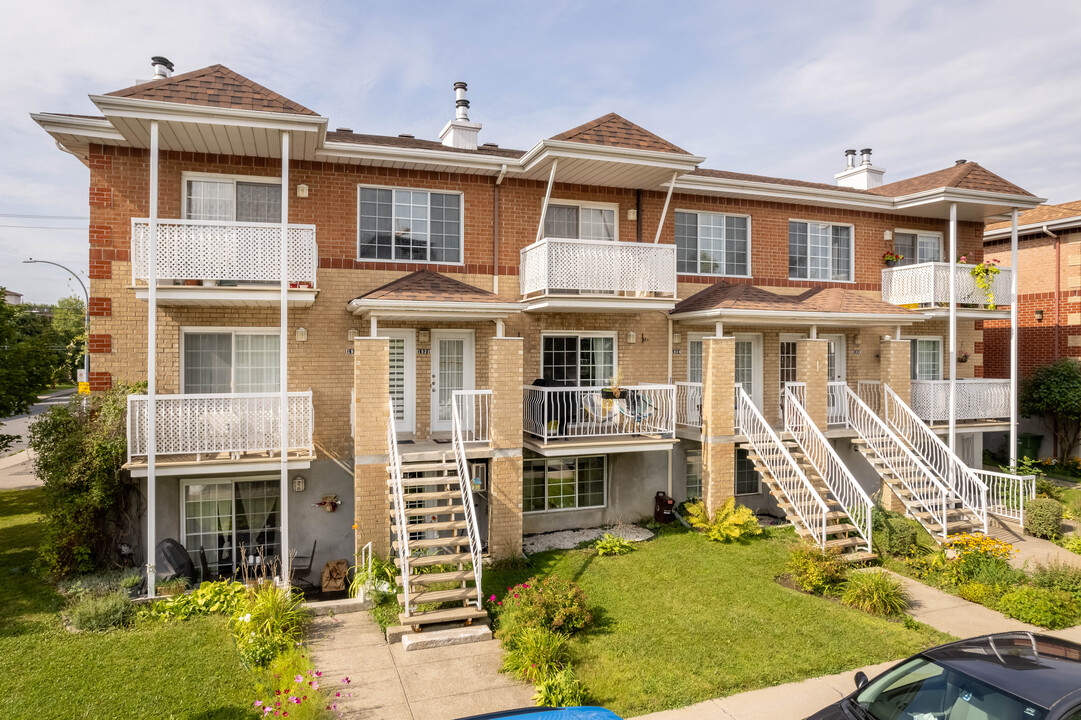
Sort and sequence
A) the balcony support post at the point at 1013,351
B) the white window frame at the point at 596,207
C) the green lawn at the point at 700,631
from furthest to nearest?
the balcony support post at the point at 1013,351 → the white window frame at the point at 596,207 → the green lawn at the point at 700,631

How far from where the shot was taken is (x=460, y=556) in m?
9.45

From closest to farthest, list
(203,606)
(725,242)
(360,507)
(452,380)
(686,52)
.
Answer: (203,606) → (360,507) → (686,52) → (452,380) → (725,242)

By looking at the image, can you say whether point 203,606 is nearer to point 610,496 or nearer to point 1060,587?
point 610,496

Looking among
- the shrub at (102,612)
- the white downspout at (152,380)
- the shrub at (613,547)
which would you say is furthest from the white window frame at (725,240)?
the shrub at (102,612)

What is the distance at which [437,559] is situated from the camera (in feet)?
30.8

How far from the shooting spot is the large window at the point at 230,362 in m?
11.9

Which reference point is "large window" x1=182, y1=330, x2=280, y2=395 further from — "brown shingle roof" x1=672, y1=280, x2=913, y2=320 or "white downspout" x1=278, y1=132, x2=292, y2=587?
"brown shingle roof" x1=672, y1=280, x2=913, y2=320

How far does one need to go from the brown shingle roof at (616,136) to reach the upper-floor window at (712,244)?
263 centimetres

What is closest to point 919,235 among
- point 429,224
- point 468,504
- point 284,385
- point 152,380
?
point 429,224

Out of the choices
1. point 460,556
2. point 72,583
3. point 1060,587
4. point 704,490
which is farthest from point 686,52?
point 72,583

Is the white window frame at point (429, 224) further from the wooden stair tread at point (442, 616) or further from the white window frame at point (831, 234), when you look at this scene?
the white window frame at point (831, 234)

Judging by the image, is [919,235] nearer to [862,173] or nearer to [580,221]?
[862,173]

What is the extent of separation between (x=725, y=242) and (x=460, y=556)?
34.4 feet

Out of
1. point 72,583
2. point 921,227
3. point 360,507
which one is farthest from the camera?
point 921,227
